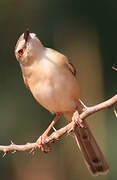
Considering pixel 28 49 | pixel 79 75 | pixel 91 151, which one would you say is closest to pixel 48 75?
pixel 28 49

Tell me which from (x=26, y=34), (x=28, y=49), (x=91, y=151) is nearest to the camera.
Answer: (x=26, y=34)

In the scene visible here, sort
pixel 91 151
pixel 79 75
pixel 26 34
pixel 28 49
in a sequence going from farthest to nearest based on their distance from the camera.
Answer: pixel 79 75 < pixel 91 151 < pixel 28 49 < pixel 26 34

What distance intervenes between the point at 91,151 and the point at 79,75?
13.9 feet

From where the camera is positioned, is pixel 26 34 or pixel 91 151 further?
pixel 91 151

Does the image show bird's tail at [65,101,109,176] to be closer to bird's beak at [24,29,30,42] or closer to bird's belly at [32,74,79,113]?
bird's belly at [32,74,79,113]

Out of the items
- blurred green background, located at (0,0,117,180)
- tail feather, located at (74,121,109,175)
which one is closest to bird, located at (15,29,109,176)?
tail feather, located at (74,121,109,175)

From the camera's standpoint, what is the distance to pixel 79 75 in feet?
34.3

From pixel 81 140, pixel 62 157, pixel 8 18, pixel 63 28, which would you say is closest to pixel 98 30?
pixel 63 28

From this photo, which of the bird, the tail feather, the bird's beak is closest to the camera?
the bird's beak

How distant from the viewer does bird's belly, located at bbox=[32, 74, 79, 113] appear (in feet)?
19.5

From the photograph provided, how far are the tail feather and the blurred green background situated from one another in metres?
2.18

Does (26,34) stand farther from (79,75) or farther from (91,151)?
(79,75)

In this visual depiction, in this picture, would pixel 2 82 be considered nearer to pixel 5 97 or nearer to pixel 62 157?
pixel 5 97

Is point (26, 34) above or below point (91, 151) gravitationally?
above
